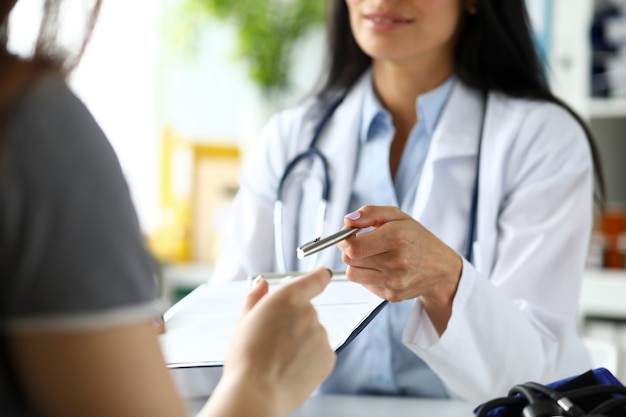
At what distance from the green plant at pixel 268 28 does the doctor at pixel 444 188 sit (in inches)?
55.7

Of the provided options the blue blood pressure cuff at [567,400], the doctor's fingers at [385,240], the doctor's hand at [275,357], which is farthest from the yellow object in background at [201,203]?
the doctor's hand at [275,357]

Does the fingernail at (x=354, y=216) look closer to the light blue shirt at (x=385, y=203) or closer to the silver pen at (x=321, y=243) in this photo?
the silver pen at (x=321, y=243)

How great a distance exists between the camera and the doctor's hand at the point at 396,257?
96 centimetres

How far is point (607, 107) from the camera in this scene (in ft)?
8.36

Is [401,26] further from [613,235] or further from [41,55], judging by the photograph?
[613,235]

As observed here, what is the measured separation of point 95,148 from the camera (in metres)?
0.48

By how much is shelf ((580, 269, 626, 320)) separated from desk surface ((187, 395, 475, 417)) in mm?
1353

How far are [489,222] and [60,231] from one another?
94 cm

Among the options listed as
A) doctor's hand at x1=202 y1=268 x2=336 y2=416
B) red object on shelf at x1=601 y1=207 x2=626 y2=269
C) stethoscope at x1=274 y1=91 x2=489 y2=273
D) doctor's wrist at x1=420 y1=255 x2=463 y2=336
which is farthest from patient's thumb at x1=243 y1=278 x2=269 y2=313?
red object on shelf at x1=601 y1=207 x2=626 y2=269

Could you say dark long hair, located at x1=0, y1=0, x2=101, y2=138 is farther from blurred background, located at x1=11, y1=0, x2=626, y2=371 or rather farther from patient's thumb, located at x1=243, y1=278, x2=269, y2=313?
blurred background, located at x1=11, y1=0, x2=626, y2=371

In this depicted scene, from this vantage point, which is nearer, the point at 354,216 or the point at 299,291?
the point at 299,291

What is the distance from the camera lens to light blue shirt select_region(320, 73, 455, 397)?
51.3 inches

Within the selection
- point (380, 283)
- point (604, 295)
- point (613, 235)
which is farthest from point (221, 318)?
point (613, 235)

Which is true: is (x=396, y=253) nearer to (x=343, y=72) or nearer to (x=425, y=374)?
(x=425, y=374)
